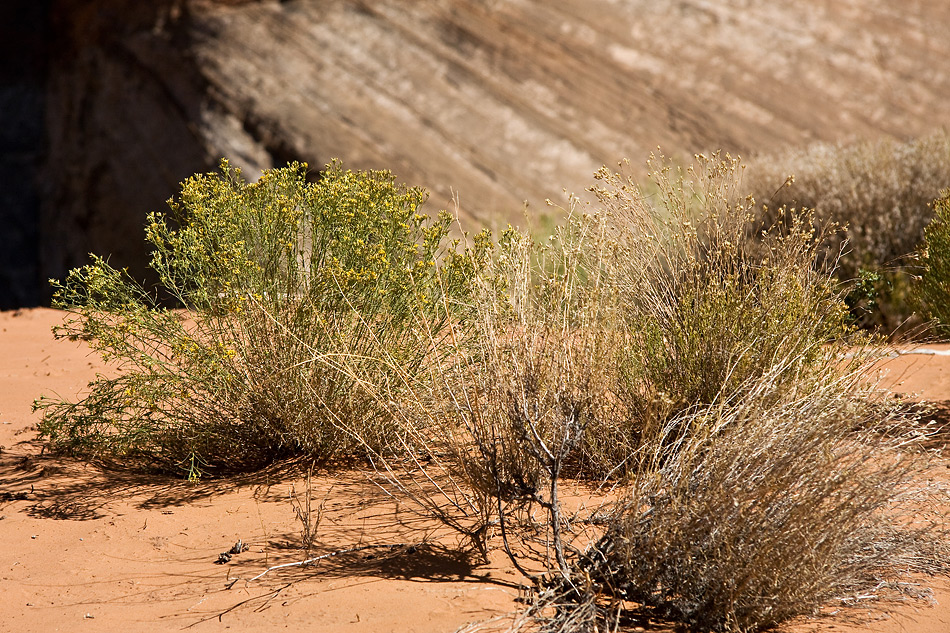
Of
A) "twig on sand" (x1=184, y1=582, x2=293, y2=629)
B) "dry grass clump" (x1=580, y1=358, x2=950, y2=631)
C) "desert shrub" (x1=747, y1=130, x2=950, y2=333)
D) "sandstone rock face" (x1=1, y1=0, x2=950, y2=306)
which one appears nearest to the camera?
"dry grass clump" (x1=580, y1=358, x2=950, y2=631)

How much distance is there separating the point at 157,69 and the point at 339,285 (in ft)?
29.3

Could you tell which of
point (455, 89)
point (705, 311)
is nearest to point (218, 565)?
point (705, 311)

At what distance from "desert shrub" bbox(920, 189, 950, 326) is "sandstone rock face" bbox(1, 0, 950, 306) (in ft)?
17.5

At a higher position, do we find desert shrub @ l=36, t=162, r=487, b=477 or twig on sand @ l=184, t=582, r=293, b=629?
desert shrub @ l=36, t=162, r=487, b=477

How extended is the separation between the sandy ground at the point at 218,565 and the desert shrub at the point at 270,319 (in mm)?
215

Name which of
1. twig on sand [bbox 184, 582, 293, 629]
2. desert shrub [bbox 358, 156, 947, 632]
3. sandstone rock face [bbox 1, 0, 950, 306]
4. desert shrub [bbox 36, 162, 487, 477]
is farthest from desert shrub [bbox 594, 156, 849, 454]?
sandstone rock face [bbox 1, 0, 950, 306]

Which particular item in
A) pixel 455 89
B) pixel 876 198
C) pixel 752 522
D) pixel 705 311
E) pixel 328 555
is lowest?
pixel 328 555

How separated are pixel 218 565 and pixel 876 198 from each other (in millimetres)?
5706

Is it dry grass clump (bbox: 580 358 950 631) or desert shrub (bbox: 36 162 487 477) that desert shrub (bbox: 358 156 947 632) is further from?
desert shrub (bbox: 36 162 487 477)

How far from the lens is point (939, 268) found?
4863 millimetres

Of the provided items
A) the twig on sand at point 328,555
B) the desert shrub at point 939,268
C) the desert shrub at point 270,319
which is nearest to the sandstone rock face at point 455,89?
the desert shrub at point 939,268

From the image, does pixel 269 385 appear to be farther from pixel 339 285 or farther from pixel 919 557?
pixel 919 557

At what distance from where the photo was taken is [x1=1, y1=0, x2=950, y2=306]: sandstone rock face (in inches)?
424

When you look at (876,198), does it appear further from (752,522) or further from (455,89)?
(455,89)
